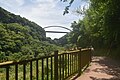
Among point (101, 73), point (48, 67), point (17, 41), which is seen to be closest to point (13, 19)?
point (17, 41)

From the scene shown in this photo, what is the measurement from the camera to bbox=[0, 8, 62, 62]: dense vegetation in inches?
1449

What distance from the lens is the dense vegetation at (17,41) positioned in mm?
36794

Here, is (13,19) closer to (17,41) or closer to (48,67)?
(17,41)

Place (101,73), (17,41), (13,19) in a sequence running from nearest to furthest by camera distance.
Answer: (101,73) < (17,41) < (13,19)

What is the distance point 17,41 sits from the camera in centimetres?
4459

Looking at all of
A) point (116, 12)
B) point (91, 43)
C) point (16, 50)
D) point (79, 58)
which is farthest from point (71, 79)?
point (91, 43)

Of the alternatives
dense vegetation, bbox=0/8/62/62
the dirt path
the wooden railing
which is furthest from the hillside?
the wooden railing

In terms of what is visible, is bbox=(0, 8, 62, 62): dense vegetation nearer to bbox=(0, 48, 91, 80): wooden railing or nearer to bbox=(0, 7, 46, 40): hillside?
bbox=(0, 7, 46, 40): hillside

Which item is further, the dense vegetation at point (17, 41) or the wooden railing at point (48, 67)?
the dense vegetation at point (17, 41)

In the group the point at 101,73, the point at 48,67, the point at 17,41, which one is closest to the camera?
the point at 48,67

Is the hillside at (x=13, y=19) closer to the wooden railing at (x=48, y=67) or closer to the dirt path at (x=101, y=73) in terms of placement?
the dirt path at (x=101, y=73)

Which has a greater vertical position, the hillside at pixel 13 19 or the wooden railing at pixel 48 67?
the hillside at pixel 13 19

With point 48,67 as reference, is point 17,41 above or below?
above

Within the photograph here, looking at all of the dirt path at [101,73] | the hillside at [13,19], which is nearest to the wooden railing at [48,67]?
the dirt path at [101,73]
